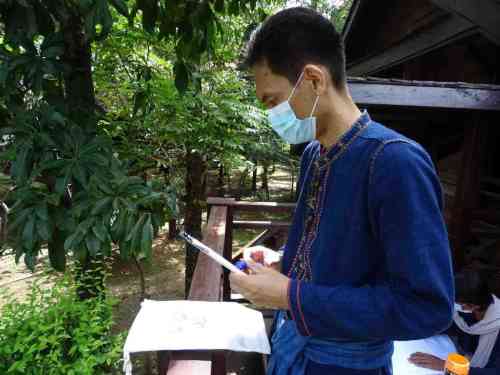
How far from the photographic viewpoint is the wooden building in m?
Answer: 2.51

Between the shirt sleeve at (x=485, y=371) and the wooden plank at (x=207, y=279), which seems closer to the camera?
the wooden plank at (x=207, y=279)

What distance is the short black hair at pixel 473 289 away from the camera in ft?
10.1

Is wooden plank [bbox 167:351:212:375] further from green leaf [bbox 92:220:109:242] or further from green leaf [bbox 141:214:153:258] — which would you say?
green leaf [bbox 92:220:109:242]

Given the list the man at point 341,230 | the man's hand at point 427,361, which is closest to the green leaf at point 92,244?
the man at point 341,230

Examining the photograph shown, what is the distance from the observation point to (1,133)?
5.32 feet

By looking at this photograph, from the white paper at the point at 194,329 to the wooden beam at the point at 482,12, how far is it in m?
2.74

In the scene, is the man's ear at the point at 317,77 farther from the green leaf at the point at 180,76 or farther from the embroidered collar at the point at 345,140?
the green leaf at the point at 180,76

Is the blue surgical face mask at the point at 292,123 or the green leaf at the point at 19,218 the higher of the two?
the blue surgical face mask at the point at 292,123

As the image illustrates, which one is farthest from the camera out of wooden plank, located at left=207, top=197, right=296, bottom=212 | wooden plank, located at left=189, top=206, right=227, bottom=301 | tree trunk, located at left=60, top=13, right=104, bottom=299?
wooden plank, located at left=207, top=197, right=296, bottom=212

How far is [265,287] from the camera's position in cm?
99

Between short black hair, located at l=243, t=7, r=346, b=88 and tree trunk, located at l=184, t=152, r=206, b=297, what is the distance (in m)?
4.51

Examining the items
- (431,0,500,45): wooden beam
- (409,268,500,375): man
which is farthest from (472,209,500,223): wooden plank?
Answer: (431,0,500,45): wooden beam

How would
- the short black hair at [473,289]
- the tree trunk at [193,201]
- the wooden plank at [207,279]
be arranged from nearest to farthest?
1. the wooden plank at [207,279]
2. the short black hair at [473,289]
3. the tree trunk at [193,201]

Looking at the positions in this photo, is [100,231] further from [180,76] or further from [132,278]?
[132,278]
